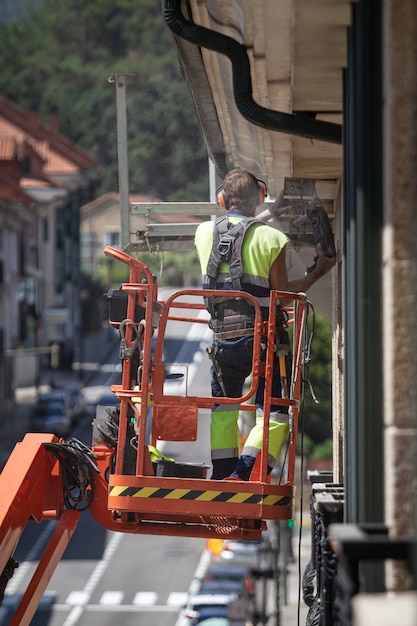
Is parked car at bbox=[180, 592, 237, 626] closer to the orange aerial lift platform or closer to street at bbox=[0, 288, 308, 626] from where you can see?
street at bbox=[0, 288, 308, 626]

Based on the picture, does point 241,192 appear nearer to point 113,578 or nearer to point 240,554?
point 113,578

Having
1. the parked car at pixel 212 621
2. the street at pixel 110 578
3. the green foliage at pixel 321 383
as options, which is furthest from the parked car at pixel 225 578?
the green foliage at pixel 321 383

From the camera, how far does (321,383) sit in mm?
46906

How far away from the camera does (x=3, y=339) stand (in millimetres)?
54250

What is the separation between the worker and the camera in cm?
759

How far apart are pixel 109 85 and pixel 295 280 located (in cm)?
8772

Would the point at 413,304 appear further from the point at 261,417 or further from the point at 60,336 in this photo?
the point at 60,336

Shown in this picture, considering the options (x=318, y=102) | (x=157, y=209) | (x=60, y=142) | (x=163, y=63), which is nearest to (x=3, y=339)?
(x=60, y=142)

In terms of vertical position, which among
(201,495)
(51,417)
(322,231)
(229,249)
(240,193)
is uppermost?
(240,193)

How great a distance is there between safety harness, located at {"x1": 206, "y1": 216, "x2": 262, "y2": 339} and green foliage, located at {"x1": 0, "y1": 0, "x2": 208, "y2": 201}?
87.2 metres

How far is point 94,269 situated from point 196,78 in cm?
8427

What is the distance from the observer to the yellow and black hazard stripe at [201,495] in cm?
746

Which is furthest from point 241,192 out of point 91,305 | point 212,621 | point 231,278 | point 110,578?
point 91,305

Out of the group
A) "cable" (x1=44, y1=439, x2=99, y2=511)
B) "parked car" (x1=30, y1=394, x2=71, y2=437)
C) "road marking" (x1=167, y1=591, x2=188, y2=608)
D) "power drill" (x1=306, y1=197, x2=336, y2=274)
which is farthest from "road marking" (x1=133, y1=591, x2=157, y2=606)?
"power drill" (x1=306, y1=197, x2=336, y2=274)
